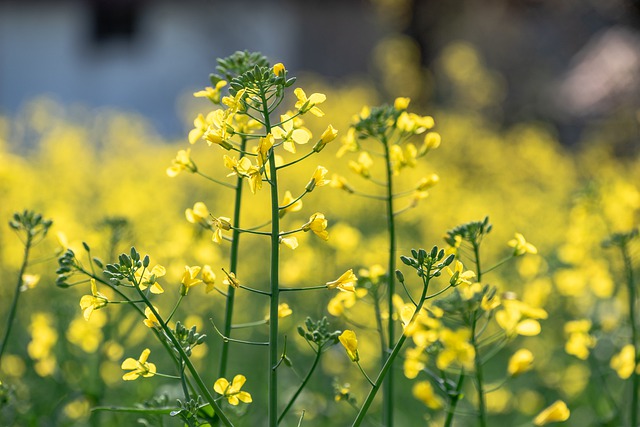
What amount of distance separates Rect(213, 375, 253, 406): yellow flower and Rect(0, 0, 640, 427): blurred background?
0.18 m

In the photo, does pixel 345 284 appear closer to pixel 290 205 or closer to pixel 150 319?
pixel 290 205

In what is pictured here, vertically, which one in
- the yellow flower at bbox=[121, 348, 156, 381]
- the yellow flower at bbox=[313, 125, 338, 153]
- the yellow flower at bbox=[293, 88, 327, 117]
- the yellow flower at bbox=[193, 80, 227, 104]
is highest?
the yellow flower at bbox=[193, 80, 227, 104]

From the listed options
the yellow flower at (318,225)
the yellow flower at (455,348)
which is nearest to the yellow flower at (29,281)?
the yellow flower at (318,225)

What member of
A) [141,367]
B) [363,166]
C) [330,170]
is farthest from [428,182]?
[330,170]

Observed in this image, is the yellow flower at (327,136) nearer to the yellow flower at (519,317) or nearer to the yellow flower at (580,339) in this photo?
the yellow flower at (519,317)

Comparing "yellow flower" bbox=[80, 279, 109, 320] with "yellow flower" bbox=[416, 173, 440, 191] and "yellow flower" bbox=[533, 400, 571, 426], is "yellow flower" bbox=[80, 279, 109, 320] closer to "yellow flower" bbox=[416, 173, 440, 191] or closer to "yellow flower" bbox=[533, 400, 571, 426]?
"yellow flower" bbox=[416, 173, 440, 191]

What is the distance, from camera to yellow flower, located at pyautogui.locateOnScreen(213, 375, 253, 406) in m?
1.65

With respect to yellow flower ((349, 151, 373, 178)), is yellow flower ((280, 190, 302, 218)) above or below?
below

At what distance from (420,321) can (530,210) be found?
19.6 ft

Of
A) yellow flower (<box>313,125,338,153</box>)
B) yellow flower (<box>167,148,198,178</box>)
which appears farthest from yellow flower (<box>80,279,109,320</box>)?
yellow flower (<box>313,125,338,153</box>)

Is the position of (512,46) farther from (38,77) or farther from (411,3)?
→ (38,77)

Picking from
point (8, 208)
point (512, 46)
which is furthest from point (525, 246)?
point (512, 46)

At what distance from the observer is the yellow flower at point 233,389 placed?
1646 mm

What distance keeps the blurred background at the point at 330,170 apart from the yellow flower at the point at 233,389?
0.18 m
